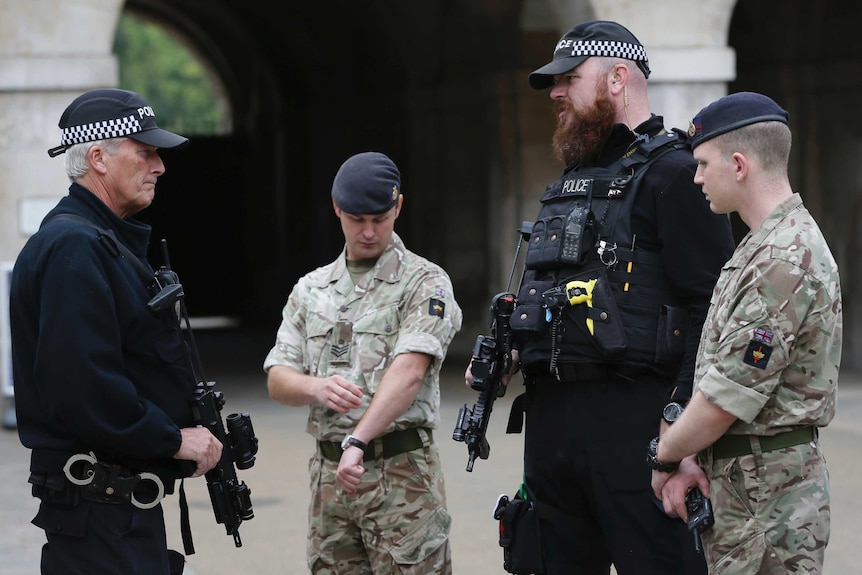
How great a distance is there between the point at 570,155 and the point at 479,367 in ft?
2.27

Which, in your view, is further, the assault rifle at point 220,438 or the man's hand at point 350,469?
the man's hand at point 350,469

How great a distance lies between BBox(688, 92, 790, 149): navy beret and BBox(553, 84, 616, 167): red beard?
0.66 meters

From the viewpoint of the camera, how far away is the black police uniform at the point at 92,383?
10.4 ft

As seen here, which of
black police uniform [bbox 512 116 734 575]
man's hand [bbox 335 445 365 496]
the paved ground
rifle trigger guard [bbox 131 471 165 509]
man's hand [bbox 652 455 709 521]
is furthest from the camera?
the paved ground

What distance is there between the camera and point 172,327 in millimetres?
3422

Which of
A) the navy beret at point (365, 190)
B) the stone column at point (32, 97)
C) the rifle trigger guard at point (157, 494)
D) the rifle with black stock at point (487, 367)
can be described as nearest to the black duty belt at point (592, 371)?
the rifle with black stock at point (487, 367)

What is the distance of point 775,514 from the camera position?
9.80 feet

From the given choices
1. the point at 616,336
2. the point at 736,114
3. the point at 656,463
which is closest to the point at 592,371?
the point at 616,336

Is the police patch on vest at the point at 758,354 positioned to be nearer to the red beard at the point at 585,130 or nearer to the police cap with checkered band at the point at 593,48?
the red beard at the point at 585,130

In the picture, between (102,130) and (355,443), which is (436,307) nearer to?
(355,443)

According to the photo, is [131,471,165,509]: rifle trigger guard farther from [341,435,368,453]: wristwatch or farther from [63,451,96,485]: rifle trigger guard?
[341,435,368,453]: wristwatch

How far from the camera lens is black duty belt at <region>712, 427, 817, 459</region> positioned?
118 inches

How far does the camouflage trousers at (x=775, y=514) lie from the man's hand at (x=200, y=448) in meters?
1.34

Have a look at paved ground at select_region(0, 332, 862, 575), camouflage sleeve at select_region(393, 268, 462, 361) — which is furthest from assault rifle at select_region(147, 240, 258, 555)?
paved ground at select_region(0, 332, 862, 575)
